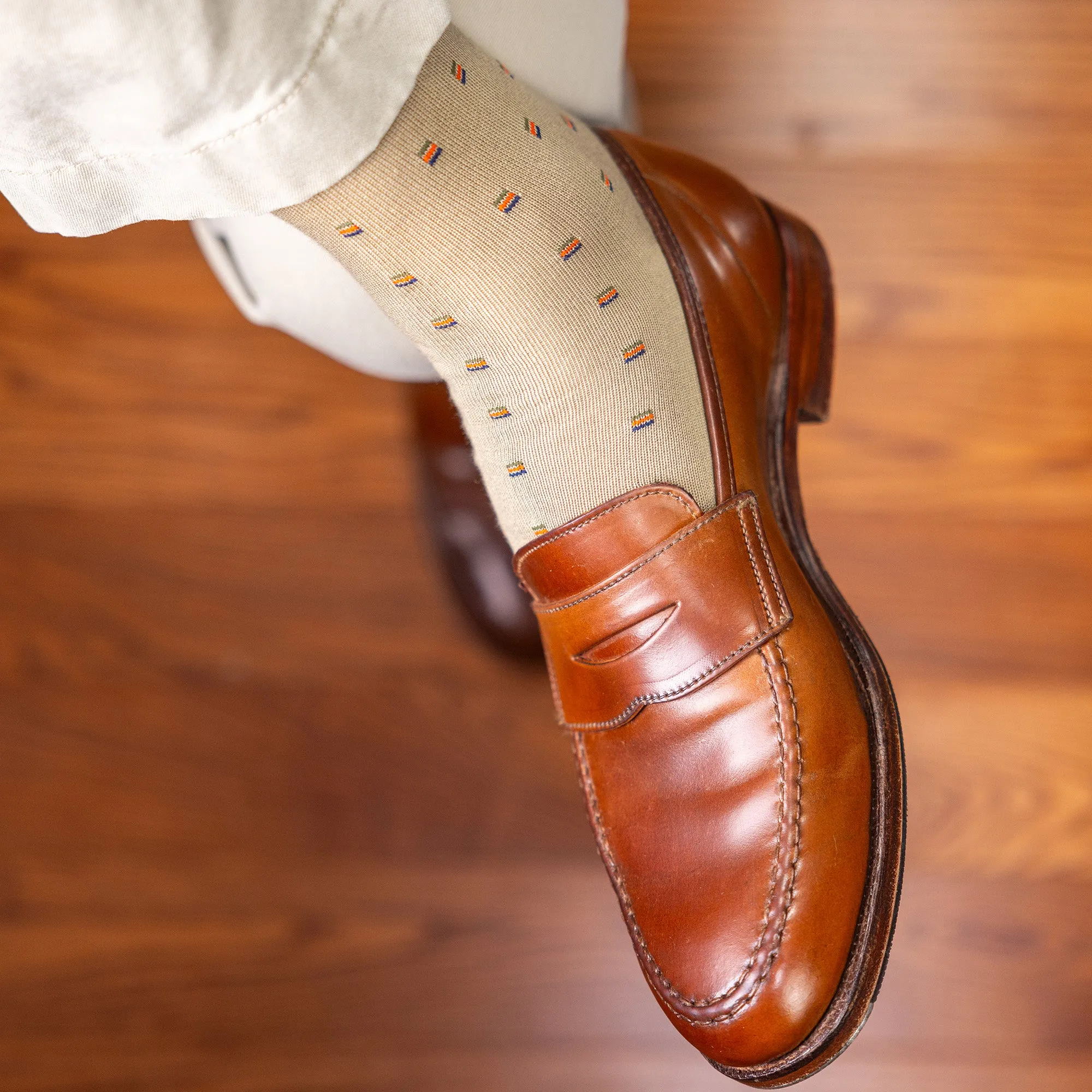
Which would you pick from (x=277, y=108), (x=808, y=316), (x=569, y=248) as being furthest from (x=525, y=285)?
(x=808, y=316)

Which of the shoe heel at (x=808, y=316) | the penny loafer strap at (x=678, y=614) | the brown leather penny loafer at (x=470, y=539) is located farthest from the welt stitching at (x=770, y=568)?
the brown leather penny loafer at (x=470, y=539)

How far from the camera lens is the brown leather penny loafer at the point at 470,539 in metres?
0.80

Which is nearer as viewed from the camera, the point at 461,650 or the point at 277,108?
the point at 277,108

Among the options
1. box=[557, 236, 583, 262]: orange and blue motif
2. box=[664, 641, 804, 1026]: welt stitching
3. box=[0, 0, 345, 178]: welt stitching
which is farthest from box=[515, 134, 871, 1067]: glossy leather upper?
box=[0, 0, 345, 178]: welt stitching

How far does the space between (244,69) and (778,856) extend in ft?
1.42

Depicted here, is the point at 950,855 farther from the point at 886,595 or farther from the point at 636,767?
the point at 636,767

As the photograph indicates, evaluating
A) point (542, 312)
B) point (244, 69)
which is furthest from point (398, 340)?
Result: point (244, 69)

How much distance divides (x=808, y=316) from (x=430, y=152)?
1.02 ft

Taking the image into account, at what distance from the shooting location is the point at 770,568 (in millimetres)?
528

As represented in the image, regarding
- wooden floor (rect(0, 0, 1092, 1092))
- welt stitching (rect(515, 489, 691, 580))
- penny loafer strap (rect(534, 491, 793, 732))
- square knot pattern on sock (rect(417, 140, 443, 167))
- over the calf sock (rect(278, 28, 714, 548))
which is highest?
square knot pattern on sock (rect(417, 140, 443, 167))

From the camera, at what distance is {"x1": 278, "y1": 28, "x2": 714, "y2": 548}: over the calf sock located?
0.44m

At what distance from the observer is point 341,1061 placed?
31.4 inches

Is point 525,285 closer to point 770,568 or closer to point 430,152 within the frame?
point 430,152

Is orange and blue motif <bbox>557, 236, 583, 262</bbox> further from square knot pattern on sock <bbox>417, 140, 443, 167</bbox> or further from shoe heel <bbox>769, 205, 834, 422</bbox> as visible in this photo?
shoe heel <bbox>769, 205, 834, 422</bbox>
